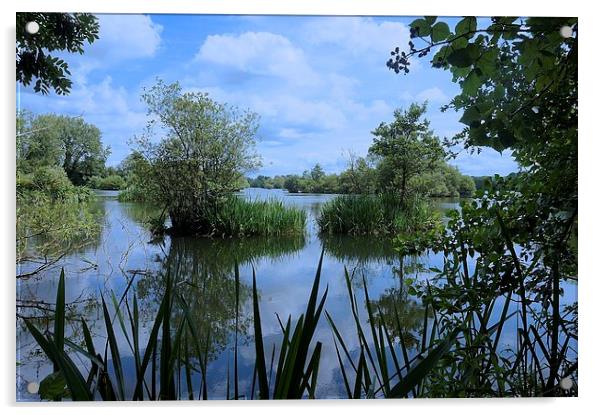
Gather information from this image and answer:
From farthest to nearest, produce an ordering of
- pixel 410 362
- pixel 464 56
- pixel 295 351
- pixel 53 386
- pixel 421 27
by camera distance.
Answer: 1. pixel 421 27
2. pixel 464 56
3. pixel 53 386
4. pixel 410 362
5. pixel 295 351

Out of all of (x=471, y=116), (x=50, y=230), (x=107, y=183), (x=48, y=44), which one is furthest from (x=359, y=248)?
(x=48, y=44)

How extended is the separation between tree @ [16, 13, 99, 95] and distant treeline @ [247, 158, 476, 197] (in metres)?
0.90

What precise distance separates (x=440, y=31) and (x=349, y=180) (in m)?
0.74

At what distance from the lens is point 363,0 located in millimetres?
2273

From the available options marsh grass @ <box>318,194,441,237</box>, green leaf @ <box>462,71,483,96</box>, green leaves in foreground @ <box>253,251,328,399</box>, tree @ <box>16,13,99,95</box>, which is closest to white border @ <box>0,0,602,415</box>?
tree @ <box>16,13,99,95</box>

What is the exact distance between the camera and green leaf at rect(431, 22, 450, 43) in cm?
223

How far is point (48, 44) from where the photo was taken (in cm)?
221

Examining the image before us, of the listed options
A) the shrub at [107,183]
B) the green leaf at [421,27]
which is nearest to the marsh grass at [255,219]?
the shrub at [107,183]

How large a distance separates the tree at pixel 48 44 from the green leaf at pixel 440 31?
1416mm

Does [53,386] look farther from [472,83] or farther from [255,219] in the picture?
[472,83]

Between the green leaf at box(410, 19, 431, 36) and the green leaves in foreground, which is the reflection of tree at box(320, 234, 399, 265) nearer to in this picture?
the green leaves in foreground

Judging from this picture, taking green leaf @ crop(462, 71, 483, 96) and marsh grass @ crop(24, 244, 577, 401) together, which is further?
green leaf @ crop(462, 71, 483, 96)

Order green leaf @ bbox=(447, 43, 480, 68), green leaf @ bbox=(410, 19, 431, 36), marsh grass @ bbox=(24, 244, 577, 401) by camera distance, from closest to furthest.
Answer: marsh grass @ bbox=(24, 244, 577, 401) → green leaf @ bbox=(447, 43, 480, 68) → green leaf @ bbox=(410, 19, 431, 36)

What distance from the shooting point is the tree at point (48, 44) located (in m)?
2.18
